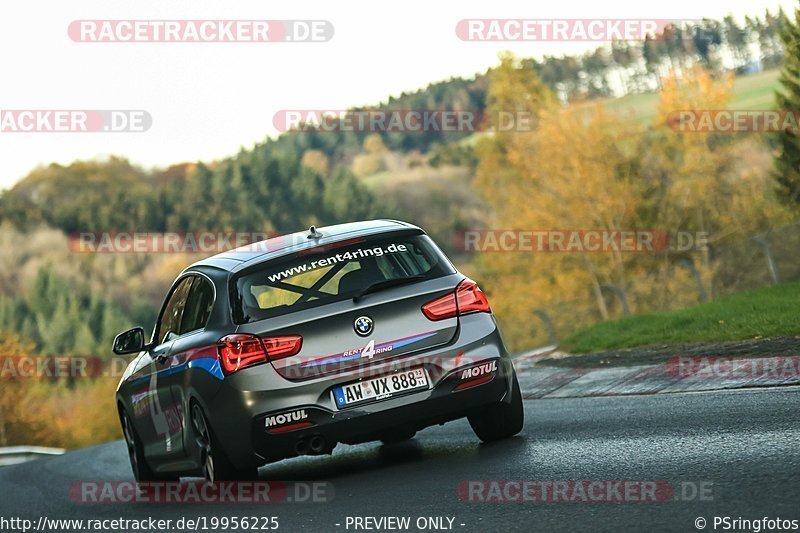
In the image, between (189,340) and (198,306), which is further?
(198,306)

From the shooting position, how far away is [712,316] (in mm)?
16625

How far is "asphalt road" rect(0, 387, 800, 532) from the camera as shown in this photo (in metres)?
6.31

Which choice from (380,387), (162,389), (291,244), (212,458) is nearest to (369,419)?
(380,387)

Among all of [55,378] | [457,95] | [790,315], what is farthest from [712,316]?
[457,95]

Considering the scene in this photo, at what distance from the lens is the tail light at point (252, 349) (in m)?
8.54

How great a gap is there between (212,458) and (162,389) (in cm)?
135

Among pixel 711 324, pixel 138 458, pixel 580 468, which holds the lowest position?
pixel 138 458

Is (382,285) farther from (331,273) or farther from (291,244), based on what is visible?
(291,244)

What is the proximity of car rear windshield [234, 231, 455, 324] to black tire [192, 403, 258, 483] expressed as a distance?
87 centimetres

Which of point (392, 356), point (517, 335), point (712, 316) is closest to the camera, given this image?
point (392, 356)

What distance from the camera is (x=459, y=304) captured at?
891 centimetres

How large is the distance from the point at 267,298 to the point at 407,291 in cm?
97

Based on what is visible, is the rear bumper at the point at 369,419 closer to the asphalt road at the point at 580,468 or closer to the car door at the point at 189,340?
the asphalt road at the point at 580,468

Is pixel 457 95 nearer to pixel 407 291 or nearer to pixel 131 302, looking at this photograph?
pixel 131 302
